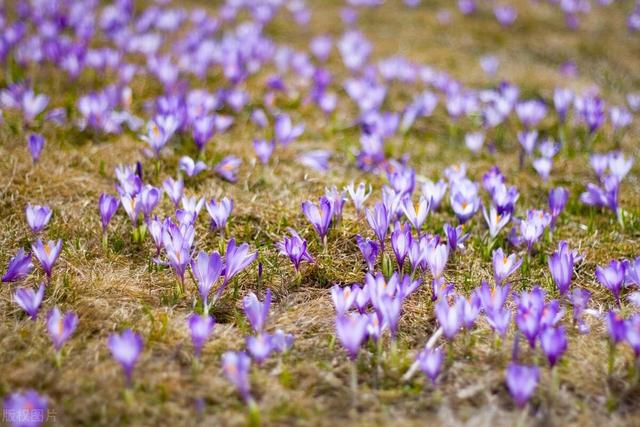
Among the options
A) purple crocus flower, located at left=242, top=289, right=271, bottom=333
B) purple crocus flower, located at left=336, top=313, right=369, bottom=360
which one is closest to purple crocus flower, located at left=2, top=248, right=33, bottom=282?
purple crocus flower, located at left=242, top=289, right=271, bottom=333

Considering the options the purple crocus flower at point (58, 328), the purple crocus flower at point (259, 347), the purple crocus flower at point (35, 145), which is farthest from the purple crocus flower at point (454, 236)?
the purple crocus flower at point (35, 145)

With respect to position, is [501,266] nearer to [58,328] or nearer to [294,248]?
[294,248]

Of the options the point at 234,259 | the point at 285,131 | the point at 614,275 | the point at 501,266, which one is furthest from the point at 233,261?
the point at 285,131

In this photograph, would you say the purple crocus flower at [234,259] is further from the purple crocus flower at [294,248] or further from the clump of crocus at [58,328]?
the clump of crocus at [58,328]

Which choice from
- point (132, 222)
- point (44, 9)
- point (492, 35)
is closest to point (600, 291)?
point (132, 222)

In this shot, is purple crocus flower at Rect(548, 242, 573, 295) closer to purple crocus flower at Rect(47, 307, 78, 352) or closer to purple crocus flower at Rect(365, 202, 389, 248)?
purple crocus flower at Rect(365, 202, 389, 248)

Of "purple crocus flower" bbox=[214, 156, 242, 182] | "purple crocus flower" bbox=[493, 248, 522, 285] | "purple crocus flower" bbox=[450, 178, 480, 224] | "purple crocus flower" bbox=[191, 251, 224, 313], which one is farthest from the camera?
"purple crocus flower" bbox=[214, 156, 242, 182]
